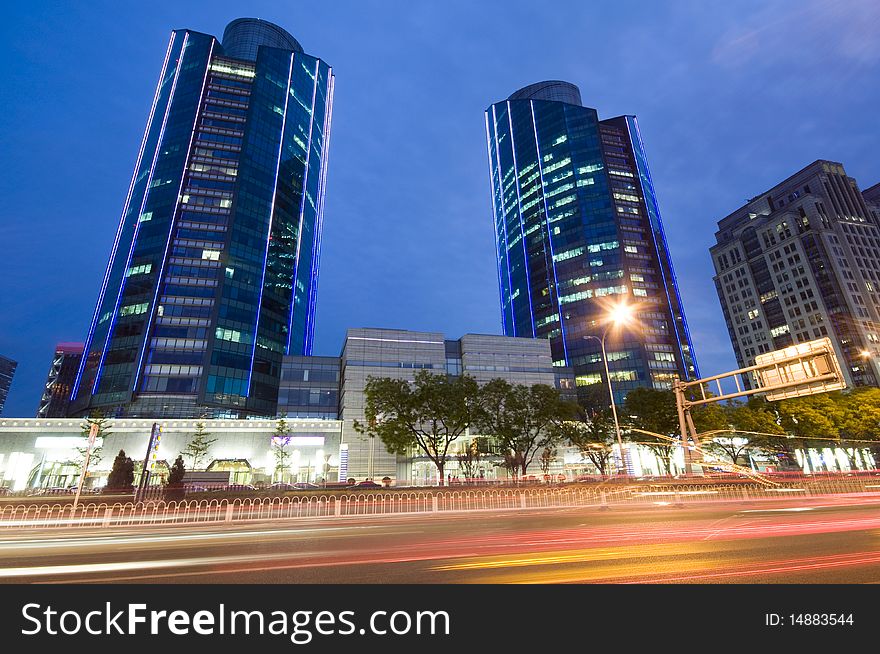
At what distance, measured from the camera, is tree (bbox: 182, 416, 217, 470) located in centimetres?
5994

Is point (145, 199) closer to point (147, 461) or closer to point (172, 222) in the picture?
point (172, 222)

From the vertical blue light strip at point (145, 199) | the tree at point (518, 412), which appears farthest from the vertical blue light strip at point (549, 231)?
the vertical blue light strip at point (145, 199)

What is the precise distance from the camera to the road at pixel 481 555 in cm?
698

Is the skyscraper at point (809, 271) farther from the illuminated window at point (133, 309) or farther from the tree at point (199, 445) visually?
the illuminated window at point (133, 309)

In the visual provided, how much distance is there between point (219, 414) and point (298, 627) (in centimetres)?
8515

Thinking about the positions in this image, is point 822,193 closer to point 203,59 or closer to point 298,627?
point 298,627

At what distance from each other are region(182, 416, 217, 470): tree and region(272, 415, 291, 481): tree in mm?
9513

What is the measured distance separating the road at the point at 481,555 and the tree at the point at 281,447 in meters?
49.5

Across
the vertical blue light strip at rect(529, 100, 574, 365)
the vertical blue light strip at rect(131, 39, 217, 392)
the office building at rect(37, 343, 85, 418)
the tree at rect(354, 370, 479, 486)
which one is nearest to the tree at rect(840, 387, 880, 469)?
the tree at rect(354, 370, 479, 486)

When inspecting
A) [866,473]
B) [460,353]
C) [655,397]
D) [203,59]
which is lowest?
[866,473]

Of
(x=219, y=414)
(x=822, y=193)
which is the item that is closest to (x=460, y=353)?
(x=219, y=414)

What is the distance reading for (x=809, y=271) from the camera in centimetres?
11525

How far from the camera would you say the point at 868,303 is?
10712 cm

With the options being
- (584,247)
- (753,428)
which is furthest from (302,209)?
→ (753,428)
